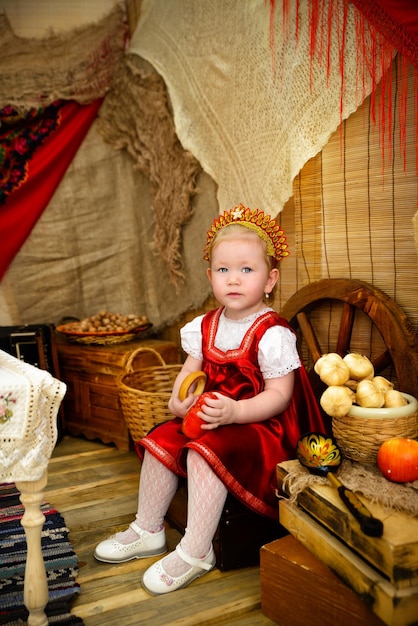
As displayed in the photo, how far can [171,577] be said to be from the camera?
1.49 metres

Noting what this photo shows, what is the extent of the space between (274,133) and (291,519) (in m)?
1.28

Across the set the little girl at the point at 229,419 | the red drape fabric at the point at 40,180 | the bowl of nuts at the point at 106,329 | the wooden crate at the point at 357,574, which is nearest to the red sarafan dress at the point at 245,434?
the little girl at the point at 229,419

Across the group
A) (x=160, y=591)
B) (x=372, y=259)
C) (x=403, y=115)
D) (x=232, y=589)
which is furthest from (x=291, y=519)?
(x=403, y=115)

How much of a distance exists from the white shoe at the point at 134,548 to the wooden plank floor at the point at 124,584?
0.02 m

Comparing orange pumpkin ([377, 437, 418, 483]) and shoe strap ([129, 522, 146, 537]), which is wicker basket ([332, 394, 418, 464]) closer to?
orange pumpkin ([377, 437, 418, 483])

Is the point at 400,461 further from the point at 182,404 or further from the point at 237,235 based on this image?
the point at 237,235

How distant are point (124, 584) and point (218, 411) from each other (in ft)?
1.76

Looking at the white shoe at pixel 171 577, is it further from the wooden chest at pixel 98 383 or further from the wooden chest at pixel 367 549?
the wooden chest at pixel 98 383

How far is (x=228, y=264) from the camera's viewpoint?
169 centimetres

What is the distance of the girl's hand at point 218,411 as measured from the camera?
4.96 feet

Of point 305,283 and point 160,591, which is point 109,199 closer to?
point 305,283

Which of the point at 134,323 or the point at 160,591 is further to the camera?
the point at 134,323

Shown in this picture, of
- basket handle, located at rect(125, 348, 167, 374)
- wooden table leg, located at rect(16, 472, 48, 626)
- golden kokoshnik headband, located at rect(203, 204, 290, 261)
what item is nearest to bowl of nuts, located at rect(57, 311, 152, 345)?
basket handle, located at rect(125, 348, 167, 374)

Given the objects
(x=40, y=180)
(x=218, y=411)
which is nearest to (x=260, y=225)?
(x=218, y=411)
